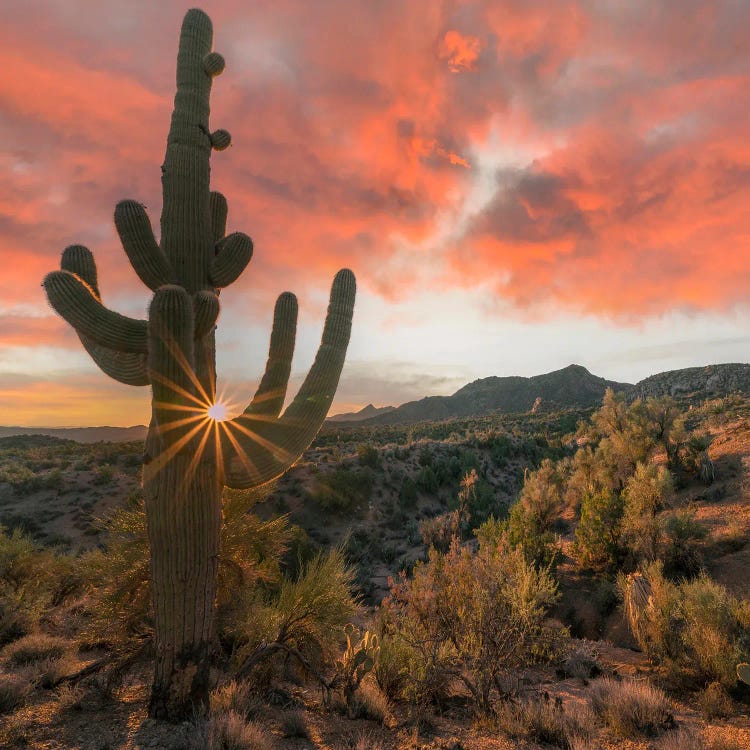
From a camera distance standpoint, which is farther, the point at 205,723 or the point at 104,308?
the point at 104,308

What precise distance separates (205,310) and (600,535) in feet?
43.6

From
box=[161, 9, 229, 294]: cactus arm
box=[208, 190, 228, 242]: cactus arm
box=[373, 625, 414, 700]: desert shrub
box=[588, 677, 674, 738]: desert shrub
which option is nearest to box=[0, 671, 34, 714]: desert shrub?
box=[373, 625, 414, 700]: desert shrub

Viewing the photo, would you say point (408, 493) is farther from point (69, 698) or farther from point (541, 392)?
point (541, 392)

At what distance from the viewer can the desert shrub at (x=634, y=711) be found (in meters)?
5.43

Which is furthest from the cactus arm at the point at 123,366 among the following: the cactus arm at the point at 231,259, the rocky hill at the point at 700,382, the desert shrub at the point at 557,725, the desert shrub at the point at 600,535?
the rocky hill at the point at 700,382

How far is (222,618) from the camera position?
620cm

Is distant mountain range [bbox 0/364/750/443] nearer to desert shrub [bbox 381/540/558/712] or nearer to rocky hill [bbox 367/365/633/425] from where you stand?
rocky hill [bbox 367/365/633/425]

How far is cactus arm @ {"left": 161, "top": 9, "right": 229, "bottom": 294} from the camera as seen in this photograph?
5504mm

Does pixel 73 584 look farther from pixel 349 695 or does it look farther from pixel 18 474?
pixel 18 474

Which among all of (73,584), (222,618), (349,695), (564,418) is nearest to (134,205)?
(222,618)

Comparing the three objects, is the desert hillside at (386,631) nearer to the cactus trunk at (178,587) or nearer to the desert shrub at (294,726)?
the desert shrub at (294,726)

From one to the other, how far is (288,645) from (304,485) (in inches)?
752

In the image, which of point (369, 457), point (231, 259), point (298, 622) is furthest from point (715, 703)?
point (369, 457)

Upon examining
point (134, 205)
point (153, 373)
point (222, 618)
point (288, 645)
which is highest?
point (134, 205)
